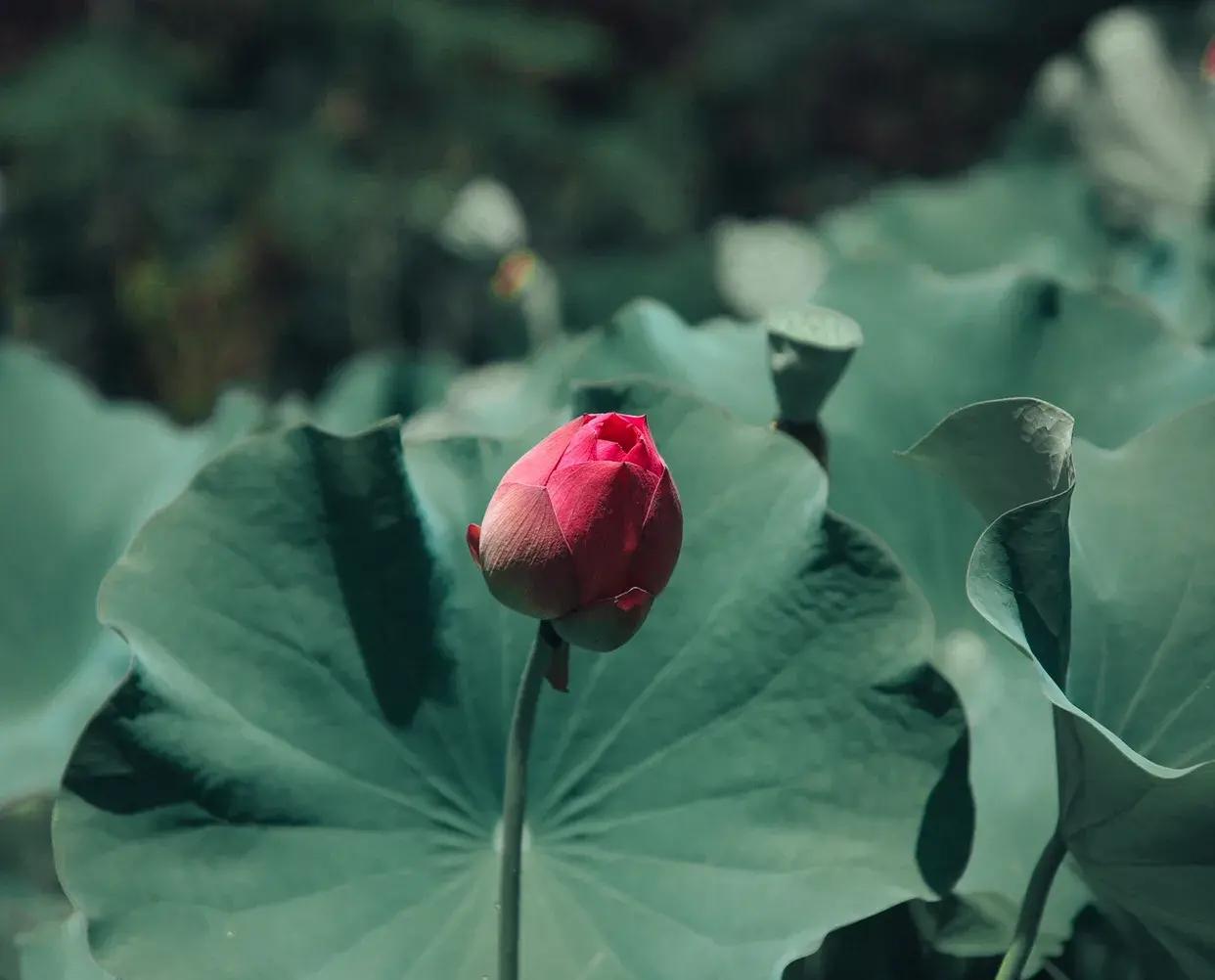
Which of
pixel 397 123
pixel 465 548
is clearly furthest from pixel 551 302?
pixel 397 123

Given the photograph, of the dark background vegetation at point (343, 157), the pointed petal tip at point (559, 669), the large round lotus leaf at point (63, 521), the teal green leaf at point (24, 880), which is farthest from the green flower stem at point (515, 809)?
the dark background vegetation at point (343, 157)

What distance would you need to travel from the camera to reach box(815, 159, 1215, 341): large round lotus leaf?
1184mm

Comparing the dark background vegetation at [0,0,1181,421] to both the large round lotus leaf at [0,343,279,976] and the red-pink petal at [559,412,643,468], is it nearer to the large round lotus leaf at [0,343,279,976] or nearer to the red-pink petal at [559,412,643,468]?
the large round lotus leaf at [0,343,279,976]

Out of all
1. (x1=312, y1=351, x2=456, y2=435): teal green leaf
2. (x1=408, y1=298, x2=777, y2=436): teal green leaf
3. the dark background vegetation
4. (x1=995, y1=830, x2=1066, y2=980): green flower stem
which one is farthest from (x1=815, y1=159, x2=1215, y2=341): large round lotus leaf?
the dark background vegetation

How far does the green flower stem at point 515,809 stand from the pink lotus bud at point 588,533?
0.03 meters

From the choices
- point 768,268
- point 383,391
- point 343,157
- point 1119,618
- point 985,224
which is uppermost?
point 1119,618

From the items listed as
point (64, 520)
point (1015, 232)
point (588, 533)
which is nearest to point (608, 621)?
point (588, 533)

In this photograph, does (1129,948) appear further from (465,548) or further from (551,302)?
(551,302)

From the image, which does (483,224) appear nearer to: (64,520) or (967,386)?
(64,520)

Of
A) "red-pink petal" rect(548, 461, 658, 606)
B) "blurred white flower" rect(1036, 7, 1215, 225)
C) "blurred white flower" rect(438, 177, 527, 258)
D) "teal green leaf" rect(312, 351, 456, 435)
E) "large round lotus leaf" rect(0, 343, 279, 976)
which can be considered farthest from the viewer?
"blurred white flower" rect(1036, 7, 1215, 225)

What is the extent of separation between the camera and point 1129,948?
535 mm

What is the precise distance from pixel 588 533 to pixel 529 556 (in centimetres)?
2

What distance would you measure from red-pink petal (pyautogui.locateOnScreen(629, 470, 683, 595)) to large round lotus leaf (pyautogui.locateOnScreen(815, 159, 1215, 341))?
0.80 m

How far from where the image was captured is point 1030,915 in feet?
1.54
